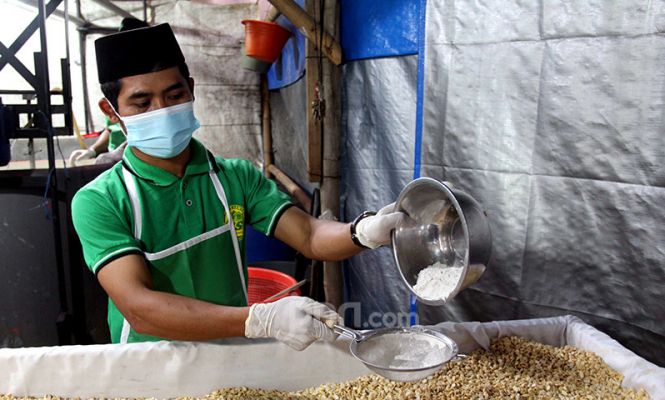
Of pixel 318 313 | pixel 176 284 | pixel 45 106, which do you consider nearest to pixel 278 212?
pixel 176 284

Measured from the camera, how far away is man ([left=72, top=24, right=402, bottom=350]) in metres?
1.49

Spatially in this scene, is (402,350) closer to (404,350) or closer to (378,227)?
(404,350)

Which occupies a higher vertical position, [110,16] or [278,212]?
[110,16]

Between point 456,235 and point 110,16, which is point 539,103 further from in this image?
point 110,16

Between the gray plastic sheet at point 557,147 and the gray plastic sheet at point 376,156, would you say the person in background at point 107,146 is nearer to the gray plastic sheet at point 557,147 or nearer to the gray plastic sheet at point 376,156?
the gray plastic sheet at point 376,156

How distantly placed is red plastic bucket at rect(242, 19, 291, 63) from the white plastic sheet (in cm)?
345

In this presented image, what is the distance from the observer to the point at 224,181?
1.93 meters

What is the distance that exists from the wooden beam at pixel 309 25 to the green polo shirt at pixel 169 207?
4.12ft

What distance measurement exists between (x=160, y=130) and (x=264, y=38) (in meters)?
3.22

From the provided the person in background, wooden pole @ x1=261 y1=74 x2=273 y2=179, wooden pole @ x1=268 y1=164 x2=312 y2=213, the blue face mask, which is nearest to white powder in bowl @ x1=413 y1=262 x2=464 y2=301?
the blue face mask

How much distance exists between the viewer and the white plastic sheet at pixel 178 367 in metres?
1.66

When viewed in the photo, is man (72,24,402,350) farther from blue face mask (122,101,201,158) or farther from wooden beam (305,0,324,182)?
wooden beam (305,0,324,182)

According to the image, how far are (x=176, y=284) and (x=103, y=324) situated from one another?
1.97 metres

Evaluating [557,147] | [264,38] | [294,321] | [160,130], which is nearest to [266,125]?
[264,38]
